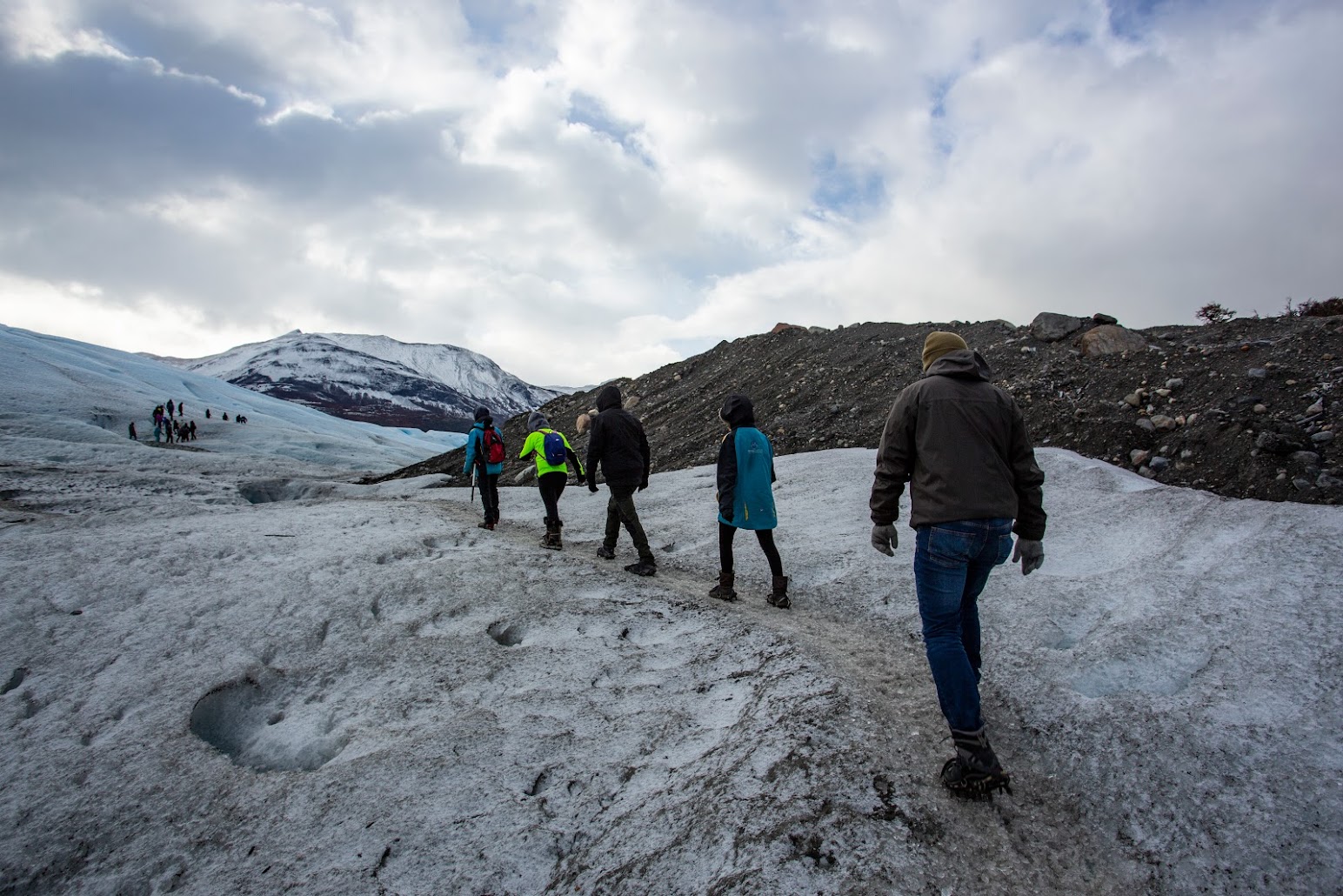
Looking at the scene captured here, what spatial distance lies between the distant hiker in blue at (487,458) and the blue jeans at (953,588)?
26.3 ft

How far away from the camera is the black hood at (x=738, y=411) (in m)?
6.27

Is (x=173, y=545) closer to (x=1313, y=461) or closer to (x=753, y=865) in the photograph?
(x=753, y=865)

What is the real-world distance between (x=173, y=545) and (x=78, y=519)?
2616 mm

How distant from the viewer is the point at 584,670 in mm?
4758

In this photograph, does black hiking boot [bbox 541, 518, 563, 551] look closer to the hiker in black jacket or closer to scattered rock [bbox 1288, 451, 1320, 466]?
the hiker in black jacket

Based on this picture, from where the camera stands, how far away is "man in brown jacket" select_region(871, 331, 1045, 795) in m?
3.27

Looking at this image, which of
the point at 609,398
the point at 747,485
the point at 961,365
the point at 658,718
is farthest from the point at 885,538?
the point at 609,398

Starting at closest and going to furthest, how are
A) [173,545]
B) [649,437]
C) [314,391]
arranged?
1. [173,545]
2. [649,437]
3. [314,391]

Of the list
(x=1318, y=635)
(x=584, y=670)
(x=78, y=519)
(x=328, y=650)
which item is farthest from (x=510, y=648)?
(x=78, y=519)

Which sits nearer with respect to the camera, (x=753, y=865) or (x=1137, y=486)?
(x=753, y=865)

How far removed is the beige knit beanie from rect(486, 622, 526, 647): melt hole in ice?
153 inches

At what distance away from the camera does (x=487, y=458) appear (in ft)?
33.8

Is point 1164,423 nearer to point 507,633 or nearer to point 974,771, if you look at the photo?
point 974,771

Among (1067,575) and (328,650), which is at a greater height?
(1067,575)
